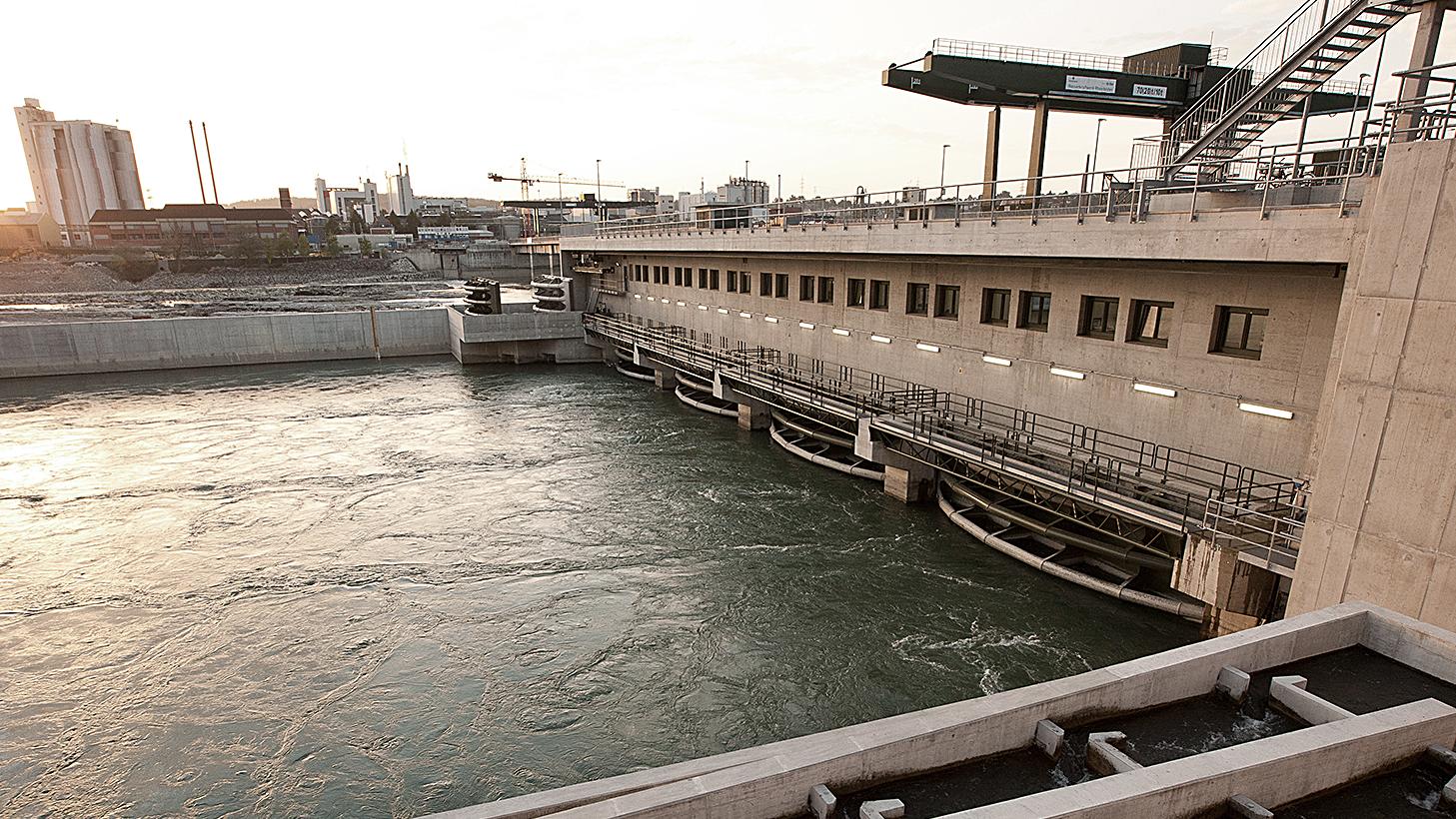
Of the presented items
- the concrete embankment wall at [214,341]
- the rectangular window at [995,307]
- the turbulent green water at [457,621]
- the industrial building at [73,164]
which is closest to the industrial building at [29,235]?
the industrial building at [73,164]

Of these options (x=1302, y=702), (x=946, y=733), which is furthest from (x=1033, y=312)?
(x=946, y=733)

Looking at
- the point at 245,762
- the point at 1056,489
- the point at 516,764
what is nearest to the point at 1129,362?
the point at 1056,489

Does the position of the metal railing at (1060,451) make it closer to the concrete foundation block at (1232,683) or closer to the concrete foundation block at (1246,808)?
the concrete foundation block at (1232,683)

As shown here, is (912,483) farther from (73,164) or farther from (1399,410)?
(73,164)

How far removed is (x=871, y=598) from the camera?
50.2ft

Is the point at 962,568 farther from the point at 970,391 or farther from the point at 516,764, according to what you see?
the point at 516,764

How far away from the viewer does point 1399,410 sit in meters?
9.08

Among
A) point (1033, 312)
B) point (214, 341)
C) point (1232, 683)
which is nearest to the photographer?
point (1232, 683)

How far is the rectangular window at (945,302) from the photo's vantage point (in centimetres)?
1925

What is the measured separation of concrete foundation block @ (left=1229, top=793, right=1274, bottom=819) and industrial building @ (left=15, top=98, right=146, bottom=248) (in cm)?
22767

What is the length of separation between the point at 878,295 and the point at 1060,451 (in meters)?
7.97

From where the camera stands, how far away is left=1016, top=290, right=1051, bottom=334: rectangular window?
55.0 ft

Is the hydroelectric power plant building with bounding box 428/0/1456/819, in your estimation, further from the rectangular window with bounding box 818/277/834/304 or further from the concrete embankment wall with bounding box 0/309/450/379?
the concrete embankment wall with bounding box 0/309/450/379

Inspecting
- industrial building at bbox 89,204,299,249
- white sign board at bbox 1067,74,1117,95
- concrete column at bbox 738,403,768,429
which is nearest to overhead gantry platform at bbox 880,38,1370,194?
white sign board at bbox 1067,74,1117,95
